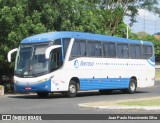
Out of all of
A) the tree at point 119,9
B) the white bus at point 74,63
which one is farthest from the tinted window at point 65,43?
the tree at point 119,9

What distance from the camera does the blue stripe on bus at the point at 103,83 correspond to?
27.7m

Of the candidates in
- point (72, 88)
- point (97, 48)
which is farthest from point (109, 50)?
point (72, 88)

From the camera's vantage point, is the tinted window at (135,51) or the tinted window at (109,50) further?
the tinted window at (135,51)

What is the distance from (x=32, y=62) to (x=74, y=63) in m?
2.49

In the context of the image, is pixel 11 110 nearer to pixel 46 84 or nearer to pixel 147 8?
pixel 46 84

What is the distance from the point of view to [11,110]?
60.3 feet

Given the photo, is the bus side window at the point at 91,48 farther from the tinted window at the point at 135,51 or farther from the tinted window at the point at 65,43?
the tinted window at the point at 135,51

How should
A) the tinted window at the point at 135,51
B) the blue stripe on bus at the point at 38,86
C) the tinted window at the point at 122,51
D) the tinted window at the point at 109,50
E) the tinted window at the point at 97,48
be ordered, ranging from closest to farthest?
the blue stripe on bus at the point at 38,86 → the tinted window at the point at 97,48 → the tinted window at the point at 109,50 → the tinted window at the point at 122,51 → the tinted window at the point at 135,51

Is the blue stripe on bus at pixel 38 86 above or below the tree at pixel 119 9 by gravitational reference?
below

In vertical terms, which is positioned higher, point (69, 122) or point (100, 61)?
point (100, 61)

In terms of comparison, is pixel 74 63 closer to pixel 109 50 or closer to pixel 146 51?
pixel 109 50

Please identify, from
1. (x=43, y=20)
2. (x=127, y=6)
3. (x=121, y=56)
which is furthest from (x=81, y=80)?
(x=127, y=6)

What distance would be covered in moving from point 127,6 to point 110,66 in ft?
54.2

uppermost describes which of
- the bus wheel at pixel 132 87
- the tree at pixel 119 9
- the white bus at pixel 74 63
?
the tree at pixel 119 9
